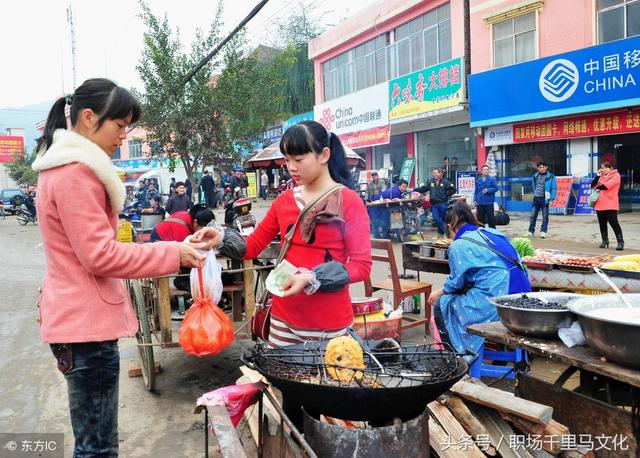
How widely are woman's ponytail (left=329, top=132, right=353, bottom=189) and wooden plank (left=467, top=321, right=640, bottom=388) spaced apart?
44.1 inches

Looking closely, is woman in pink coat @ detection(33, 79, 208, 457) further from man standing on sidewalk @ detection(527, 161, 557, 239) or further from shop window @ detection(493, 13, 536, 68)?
shop window @ detection(493, 13, 536, 68)

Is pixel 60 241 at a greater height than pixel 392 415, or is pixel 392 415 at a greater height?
pixel 60 241

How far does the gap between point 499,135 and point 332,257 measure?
15.0 metres

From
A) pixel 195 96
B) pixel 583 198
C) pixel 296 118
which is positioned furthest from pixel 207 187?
pixel 583 198

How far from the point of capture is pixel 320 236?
2297mm

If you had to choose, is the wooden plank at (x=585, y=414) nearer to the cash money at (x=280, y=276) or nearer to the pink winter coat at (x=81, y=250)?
the cash money at (x=280, y=276)

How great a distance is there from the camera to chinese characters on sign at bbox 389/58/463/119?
1673cm

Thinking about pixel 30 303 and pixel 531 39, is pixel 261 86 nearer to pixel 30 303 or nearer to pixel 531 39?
pixel 531 39

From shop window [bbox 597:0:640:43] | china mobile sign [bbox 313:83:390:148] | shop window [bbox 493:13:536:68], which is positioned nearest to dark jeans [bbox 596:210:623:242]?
shop window [bbox 597:0:640:43]

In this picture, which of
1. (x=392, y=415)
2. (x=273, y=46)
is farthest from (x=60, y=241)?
(x=273, y=46)

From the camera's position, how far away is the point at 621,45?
12.6 m

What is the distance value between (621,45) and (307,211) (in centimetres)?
1319

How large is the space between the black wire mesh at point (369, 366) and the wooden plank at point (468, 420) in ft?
1.68

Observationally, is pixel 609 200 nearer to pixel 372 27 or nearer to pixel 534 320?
pixel 534 320
